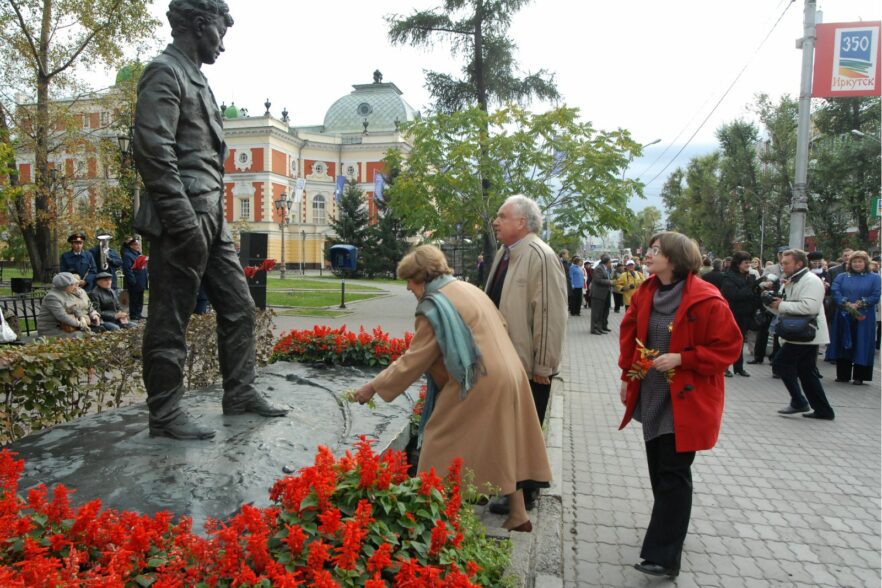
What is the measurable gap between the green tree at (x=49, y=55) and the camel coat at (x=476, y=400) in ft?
73.5

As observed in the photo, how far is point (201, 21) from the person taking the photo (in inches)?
152

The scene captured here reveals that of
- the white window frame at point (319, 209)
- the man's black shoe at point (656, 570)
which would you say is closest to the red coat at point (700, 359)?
the man's black shoe at point (656, 570)

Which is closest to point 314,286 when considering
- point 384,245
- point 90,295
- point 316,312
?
point 384,245

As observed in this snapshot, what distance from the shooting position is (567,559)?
12.5 ft

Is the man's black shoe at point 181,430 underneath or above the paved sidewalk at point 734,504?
above

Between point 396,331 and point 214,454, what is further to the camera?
point 396,331

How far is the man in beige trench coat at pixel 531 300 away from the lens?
3971 millimetres

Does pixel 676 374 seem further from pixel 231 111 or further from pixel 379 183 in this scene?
pixel 231 111

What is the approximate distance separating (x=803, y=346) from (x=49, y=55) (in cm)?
2518

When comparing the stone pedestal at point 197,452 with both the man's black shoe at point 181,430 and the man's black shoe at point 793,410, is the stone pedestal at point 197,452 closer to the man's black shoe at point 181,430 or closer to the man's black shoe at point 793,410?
the man's black shoe at point 181,430

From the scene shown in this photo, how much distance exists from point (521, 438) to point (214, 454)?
1764 millimetres

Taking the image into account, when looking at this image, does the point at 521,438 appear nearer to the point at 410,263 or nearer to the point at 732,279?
the point at 410,263

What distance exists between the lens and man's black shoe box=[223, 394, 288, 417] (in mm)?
4258

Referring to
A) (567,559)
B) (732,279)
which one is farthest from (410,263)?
(732,279)
